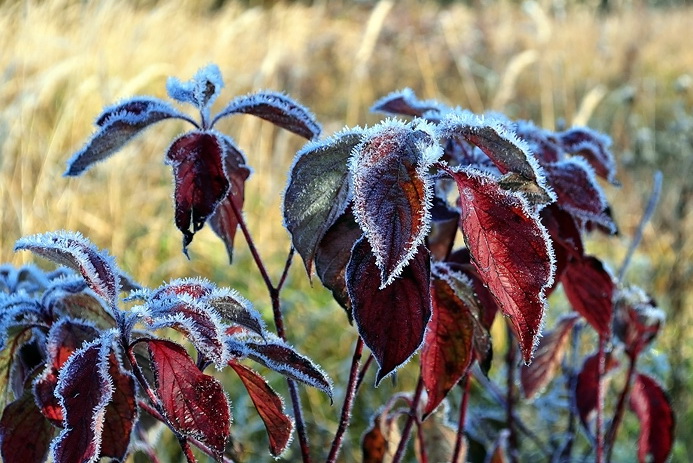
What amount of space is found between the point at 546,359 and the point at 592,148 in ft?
1.14

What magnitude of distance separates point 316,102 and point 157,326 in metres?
6.84

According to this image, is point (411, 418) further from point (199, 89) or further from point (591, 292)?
point (199, 89)

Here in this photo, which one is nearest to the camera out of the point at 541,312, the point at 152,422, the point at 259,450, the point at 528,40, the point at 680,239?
the point at 541,312

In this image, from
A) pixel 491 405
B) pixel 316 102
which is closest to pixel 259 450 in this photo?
pixel 491 405

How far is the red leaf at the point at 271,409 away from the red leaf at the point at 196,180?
0.44ft

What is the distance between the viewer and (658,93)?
8008mm

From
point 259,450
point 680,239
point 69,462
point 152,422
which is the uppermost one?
point 680,239

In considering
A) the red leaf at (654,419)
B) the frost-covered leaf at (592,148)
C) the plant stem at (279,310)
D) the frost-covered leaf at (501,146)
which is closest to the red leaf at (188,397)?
the plant stem at (279,310)

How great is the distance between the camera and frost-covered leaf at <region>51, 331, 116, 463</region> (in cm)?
56

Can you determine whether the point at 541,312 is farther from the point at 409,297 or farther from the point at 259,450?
the point at 259,450

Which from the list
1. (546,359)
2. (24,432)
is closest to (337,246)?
(24,432)

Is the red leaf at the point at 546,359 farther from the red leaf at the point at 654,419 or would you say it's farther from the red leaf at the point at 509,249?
the red leaf at the point at 509,249

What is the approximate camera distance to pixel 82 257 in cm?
60

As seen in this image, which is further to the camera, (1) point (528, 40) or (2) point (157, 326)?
(1) point (528, 40)
